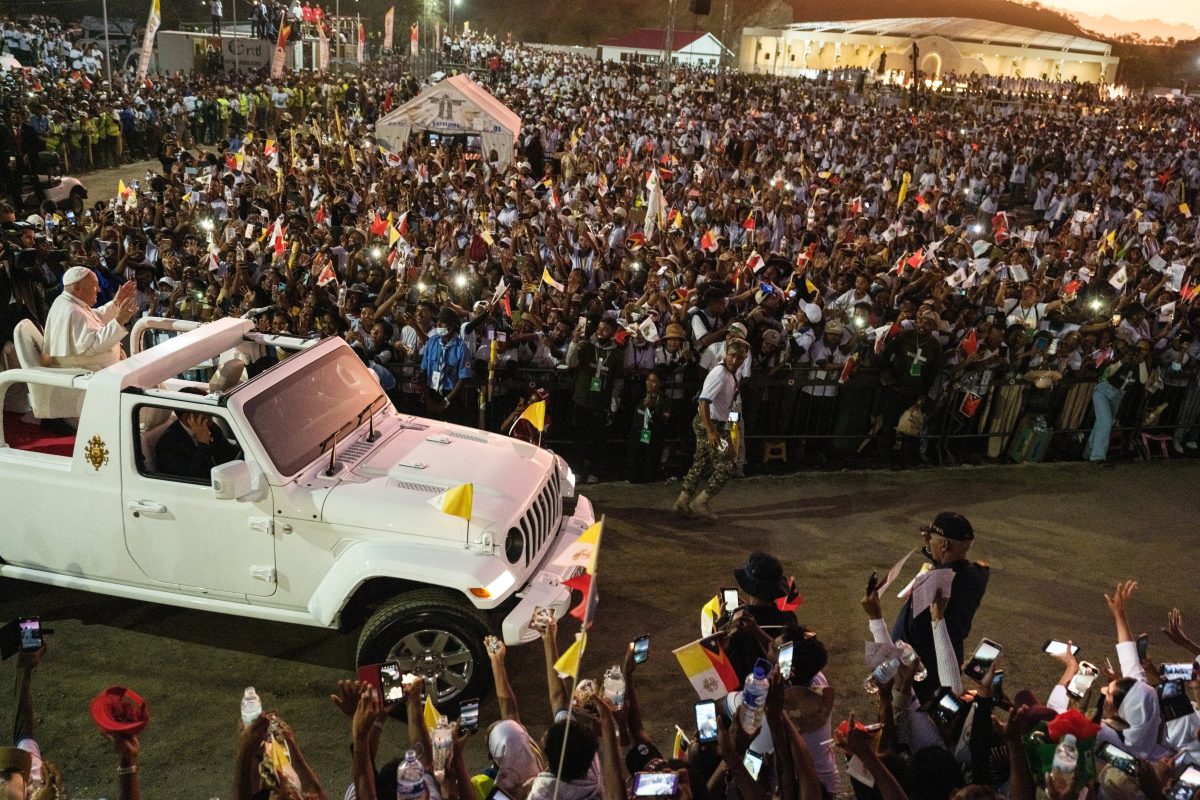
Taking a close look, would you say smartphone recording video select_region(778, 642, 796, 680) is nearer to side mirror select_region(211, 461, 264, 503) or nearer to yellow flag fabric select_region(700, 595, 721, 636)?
yellow flag fabric select_region(700, 595, 721, 636)

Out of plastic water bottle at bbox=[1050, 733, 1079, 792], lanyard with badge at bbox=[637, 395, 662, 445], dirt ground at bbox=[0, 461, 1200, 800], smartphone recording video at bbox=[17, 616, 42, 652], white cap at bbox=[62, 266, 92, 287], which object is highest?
white cap at bbox=[62, 266, 92, 287]

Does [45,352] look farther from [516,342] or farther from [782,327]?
[782,327]

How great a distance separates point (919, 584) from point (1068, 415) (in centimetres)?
621

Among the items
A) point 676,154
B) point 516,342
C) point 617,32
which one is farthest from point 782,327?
point 617,32

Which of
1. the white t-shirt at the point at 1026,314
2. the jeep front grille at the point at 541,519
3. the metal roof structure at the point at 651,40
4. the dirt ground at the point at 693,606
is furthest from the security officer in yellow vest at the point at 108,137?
the metal roof structure at the point at 651,40

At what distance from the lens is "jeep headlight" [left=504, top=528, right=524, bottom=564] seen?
5059mm

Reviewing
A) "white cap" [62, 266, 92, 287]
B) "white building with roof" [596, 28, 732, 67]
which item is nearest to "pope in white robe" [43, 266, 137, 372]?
"white cap" [62, 266, 92, 287]

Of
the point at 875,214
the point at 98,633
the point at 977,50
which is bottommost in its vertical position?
the point at 98,633

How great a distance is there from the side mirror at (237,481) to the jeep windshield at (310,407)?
0.13m

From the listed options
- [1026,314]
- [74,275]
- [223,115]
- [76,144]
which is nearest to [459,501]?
[74,275]

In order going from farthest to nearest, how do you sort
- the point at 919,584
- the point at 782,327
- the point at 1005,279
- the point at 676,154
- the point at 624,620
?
1. the point at 676,154
2. the point at 1005,279
3. the point at 782,327
4. the point at 624,620
5. the point at 919,584

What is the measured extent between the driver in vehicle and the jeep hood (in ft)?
2.46

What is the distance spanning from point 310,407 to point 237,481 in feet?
3.01

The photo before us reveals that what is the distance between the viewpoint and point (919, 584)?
4344 mm
